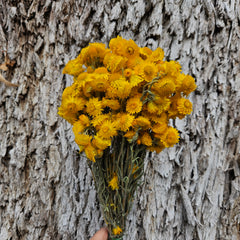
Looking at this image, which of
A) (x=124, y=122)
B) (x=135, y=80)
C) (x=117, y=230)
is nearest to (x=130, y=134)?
(x=124, y=122)

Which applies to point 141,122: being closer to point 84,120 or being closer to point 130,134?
point 130,134

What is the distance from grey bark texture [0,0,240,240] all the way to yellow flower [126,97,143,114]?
43 cm

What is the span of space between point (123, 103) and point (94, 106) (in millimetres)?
81

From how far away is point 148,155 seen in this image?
973mm

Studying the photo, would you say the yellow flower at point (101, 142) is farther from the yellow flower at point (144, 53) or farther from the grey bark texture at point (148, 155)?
the grey bark texture at point (148, 155)

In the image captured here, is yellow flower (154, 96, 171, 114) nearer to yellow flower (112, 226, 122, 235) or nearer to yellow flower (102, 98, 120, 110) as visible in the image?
yellow flower (102, 98, 120, 110)

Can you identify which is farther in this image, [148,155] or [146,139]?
[148,155]

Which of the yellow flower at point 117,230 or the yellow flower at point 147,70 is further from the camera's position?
the yellow flower at point 117,230

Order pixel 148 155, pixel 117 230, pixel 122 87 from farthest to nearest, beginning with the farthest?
pixel 148 155 → pixel 117 230 → pixel 122 87

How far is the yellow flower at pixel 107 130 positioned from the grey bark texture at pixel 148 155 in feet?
1.36

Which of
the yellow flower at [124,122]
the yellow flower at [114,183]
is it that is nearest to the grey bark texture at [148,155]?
the yellow flower at [114,183]

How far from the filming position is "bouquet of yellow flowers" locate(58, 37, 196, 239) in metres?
0.60

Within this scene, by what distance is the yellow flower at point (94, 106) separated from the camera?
0.61 metres

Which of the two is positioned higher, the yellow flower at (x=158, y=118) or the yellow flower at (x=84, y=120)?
the yellow flower at (x=158, y=118)
